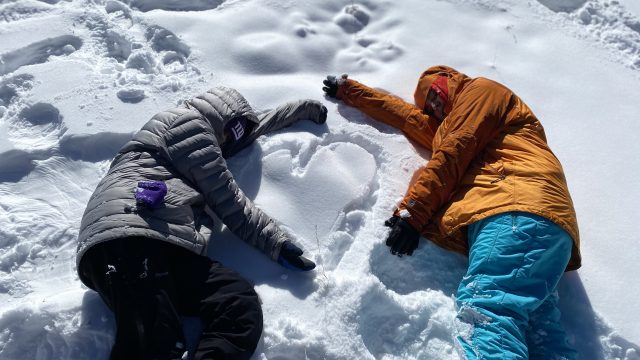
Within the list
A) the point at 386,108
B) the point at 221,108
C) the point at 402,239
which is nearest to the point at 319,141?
the point at 386,108

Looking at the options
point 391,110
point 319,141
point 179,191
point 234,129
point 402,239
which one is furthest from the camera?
point 391,110

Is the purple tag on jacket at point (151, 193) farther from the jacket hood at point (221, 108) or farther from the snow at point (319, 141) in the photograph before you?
the jacket hood at point (221, 108)

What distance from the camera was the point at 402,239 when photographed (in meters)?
3.12

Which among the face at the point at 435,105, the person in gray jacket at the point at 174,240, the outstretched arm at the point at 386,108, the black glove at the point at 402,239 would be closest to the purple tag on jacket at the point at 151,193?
the person in gray jacket at the point at 174,240

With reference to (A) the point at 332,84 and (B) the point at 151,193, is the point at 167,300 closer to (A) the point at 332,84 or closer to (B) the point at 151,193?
(B) the point at 151,193

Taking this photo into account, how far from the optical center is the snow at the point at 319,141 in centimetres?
281

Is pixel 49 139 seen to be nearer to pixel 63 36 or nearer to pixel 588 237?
pixel 63 36

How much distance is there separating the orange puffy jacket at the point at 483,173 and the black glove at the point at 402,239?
0.16 ft

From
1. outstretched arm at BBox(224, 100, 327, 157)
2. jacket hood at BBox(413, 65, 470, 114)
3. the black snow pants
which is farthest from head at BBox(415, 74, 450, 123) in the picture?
the black snow pants

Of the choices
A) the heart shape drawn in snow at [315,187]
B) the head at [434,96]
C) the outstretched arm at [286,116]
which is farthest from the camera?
the head at [434,96]

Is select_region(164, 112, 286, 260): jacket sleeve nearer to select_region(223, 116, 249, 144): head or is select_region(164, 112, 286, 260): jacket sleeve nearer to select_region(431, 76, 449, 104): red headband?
select_region(223, 116, 249, 144): head

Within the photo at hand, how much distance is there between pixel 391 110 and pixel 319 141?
61 centimetres

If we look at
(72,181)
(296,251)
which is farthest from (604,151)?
(72,181)

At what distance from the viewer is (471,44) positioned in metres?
4.73
